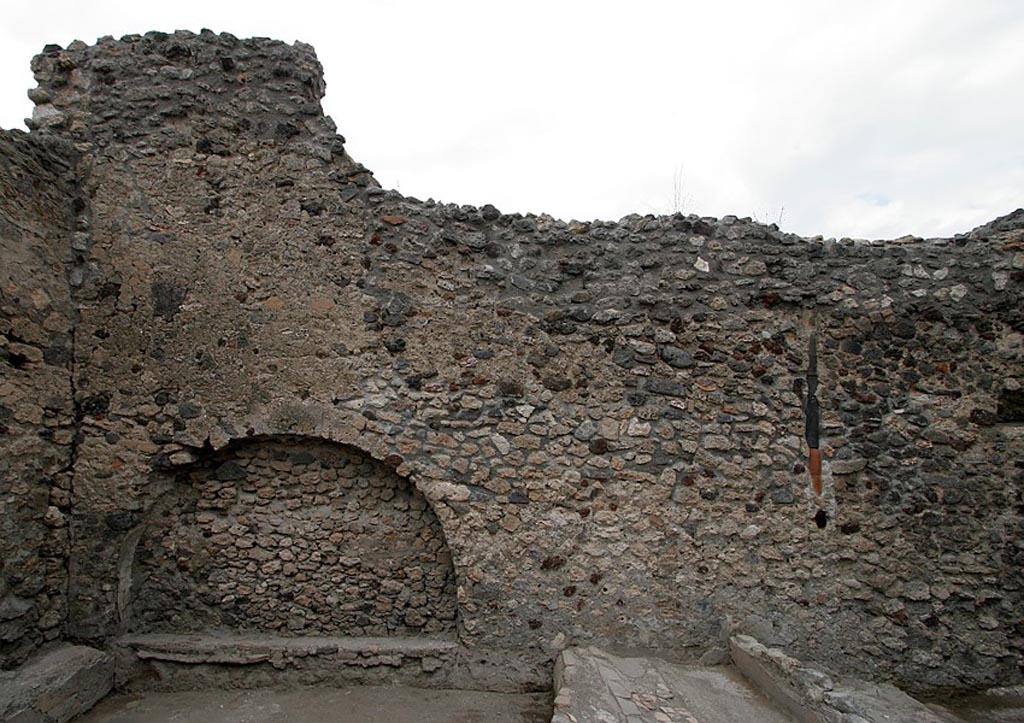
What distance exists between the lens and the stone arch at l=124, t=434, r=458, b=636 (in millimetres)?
4672

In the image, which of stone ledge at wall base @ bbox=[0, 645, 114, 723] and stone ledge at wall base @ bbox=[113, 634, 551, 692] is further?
stone ledge at wall base @ bbox=[113, 634, 551, 692]

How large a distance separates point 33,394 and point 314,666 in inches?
105

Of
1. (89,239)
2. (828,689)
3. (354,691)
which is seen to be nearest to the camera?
(828,689)

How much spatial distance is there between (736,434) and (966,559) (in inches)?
73.6

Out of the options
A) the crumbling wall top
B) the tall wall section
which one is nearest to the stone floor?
the tall wall section

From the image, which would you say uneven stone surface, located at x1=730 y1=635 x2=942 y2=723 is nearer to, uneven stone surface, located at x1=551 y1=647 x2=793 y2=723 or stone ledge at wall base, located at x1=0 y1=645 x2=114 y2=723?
uneven stone surface, located at x1=551 y1=647 x2=793 y2=723

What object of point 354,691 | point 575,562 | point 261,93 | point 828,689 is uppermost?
point 261,93

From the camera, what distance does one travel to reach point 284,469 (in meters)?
4.73

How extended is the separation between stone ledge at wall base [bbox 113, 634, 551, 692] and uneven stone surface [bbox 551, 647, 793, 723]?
0.43 m

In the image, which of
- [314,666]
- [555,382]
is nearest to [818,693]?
[555,382]

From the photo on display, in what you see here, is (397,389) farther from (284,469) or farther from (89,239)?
(89,239)

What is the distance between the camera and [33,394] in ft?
14.0

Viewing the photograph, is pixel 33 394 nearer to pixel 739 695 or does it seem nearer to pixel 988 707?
pixel 739 695

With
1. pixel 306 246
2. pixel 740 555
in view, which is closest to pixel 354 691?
pixel 740 555
